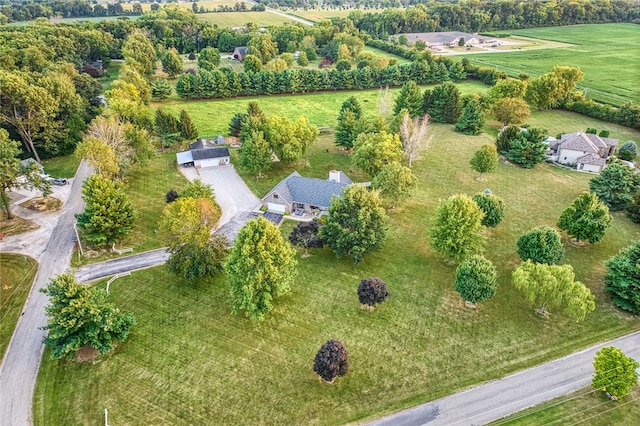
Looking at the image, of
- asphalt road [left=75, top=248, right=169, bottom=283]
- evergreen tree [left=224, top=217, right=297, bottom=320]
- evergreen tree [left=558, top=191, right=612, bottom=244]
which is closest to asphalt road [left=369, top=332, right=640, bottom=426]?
evergreen tree [left=224, top=217, right=297, bottom=320]

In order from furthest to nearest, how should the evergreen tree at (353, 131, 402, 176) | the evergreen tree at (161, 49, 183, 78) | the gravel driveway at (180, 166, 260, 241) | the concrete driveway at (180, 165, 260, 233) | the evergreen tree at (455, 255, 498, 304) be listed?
1. the evergreen tree at (161, 49, 183, 78)
2. the evergreen tree at (353, 131, 402, 176)
3. the concrete driveway at (180, 165, 260, 233)
4. the gravel driveway at (180, 166, 260, 241)
5. the evergreen tree at (455, 255, 498, 304)

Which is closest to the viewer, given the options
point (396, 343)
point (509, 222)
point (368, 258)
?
point (396, 343)

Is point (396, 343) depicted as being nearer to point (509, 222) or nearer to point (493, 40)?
point (509, 222)

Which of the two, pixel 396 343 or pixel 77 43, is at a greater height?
pixel 77 43

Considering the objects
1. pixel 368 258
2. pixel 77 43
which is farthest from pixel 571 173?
pixel 77 43

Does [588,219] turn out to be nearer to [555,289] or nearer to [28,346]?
[555,289]

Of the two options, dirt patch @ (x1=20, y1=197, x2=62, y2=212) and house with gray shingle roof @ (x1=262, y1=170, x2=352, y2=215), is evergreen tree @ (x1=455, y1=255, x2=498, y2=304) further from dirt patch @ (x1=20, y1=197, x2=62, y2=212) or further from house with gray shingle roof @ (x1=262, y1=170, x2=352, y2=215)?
dirt patch @ (x1=20, y1=197, x2=62, y2=212)
